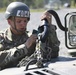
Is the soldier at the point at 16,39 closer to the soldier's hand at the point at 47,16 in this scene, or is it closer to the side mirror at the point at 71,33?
the soldier's hand at the point at 47,16

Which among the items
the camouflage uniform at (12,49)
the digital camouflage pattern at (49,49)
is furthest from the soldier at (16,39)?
the digital camouflage pattern at (49,49)

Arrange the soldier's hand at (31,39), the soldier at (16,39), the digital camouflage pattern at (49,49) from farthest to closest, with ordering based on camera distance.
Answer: the soldier at (16,39) → the soldier's hand at (31,39) → the digital camouflage pattern at (49,49)

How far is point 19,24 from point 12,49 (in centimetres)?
34

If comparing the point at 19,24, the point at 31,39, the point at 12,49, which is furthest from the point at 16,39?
the point at 31,39

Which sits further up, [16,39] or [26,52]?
[16,39]

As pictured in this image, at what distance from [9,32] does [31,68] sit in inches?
47.3

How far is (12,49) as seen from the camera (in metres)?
4.43

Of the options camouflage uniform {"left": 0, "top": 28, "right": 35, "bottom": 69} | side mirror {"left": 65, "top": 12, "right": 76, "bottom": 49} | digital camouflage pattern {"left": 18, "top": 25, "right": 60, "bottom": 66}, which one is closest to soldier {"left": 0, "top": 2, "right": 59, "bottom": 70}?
camouflage uniform {"left": 0, "top": 28, "right": 35, "bottom": 69}

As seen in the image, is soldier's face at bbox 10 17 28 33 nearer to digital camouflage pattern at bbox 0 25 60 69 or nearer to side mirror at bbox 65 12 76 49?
digital camouflage pattern at bbox 0 25 60 69

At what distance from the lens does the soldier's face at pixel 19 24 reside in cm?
456

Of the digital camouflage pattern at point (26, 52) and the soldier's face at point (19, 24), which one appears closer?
the digital camouflage pattern at point (26, 52)

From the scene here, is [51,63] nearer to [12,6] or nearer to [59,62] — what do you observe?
[59,62]

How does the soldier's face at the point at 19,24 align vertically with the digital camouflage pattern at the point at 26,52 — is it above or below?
above

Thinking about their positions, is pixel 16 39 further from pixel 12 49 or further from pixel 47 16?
pixel 47 16
